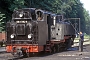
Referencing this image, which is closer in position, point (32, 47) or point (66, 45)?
point (32, 47)

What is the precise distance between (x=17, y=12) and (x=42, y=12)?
1.83 m

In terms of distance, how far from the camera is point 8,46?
64.3ft

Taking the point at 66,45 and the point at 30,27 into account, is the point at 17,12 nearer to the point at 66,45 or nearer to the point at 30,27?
the point at 30,27

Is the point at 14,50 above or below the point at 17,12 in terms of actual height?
below

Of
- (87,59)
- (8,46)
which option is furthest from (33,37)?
(87,59)

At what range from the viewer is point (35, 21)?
1925 cm

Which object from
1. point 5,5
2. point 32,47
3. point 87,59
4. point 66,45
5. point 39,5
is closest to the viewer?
point 87,59

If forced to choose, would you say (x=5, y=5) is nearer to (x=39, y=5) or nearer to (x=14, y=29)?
(x=39, y=5)

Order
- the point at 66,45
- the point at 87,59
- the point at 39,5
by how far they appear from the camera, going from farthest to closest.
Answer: the point at 39,5 < the point at 66,45 < the point at 87,59

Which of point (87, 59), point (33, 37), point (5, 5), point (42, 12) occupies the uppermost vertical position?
point (5, 5)

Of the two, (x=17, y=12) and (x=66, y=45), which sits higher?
(x=17, y=12)

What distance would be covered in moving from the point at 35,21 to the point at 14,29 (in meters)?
1.67

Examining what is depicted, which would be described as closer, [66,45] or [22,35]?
[22,35]

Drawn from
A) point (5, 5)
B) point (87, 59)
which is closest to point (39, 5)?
point (5, 5)
